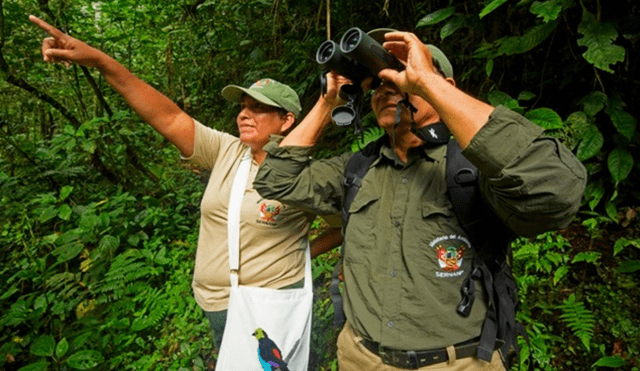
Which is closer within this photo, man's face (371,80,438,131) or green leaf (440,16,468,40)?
man's face (371,80,438,131)

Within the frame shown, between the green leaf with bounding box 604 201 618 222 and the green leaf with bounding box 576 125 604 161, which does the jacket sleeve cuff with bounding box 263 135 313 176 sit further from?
the green leaf with bounding box 604 201 618 222

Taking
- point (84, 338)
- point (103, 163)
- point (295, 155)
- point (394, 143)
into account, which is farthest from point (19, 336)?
point (394, 143)

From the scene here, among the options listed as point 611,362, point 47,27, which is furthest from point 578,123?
point 47,27

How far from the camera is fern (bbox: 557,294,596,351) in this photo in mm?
2512

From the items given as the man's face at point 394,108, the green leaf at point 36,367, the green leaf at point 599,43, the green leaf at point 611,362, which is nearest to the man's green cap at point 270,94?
the man's face at point 394,108

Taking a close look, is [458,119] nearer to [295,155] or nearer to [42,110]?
[295,155]

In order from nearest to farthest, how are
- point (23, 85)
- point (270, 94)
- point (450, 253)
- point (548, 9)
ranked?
1. point (450, 253)
2. point (270, 94)
3. point (548, 9)
4. point (23, 85)

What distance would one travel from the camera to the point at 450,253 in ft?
4.75

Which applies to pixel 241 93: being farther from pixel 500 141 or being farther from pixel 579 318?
pixel 579 318

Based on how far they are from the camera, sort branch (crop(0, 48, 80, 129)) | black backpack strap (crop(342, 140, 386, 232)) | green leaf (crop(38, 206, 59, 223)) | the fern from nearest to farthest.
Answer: black backpack strap (crop(342, 140, 386, 232)) < the fern < green leaf (crop(38, 206, 59, 223)) < branch (crop(0, 48, 80, 129))

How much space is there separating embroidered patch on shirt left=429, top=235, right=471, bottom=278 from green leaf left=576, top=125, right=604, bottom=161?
6.17 ft

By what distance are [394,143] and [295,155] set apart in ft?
1.55

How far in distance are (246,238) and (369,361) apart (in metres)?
0.90

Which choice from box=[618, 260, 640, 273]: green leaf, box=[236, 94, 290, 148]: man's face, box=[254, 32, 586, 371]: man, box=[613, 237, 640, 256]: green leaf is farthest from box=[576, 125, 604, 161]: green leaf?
box=[236, 94, 290, 148]: man's face
